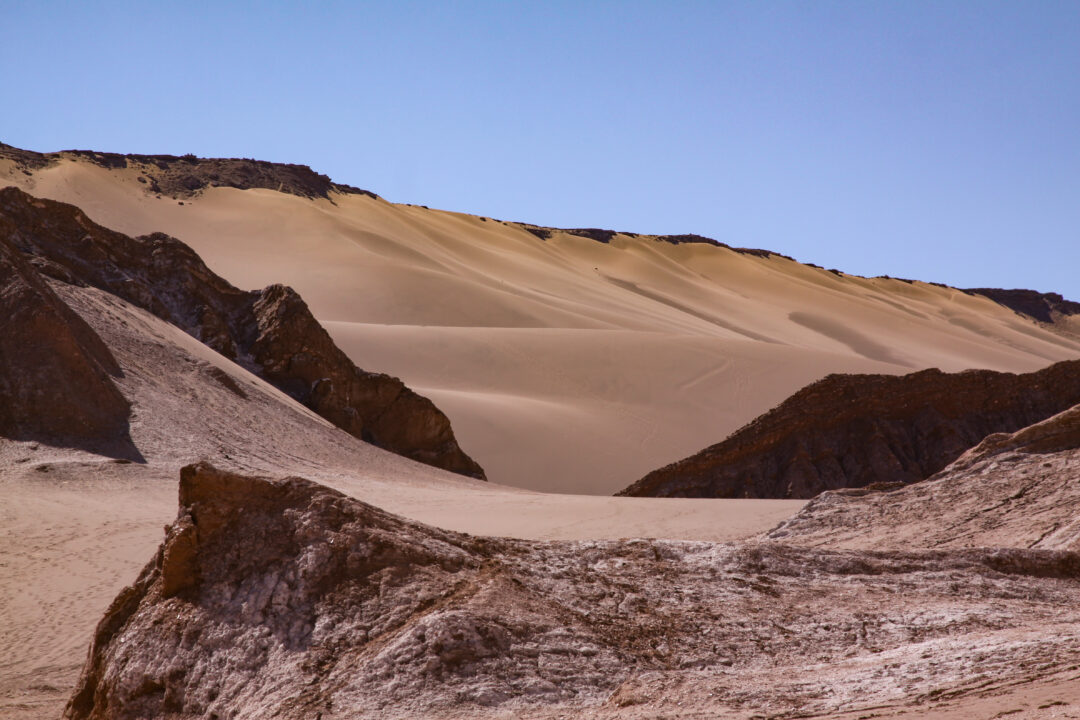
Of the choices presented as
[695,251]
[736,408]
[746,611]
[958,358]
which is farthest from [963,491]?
[695,251]

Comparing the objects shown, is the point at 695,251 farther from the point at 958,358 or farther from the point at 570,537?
the point at 570,537

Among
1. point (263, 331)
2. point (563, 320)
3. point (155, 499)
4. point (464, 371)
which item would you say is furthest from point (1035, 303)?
point (155, 499)

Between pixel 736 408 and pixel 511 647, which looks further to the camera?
pixel 736 408

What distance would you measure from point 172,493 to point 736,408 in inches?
815

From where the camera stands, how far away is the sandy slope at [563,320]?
90.0ft

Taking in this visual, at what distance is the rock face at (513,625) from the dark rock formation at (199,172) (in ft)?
176

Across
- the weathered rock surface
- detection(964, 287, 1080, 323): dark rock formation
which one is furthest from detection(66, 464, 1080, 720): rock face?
detection(964, 287, 1080, 323): dark rock formation

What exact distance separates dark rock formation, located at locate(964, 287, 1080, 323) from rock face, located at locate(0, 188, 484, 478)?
8854 centimetres

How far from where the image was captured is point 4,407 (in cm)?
1430

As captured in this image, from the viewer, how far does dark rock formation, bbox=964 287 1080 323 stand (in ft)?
323

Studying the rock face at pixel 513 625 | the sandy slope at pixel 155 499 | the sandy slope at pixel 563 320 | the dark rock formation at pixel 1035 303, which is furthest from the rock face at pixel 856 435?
the dark rock formation at pixel 1035 303

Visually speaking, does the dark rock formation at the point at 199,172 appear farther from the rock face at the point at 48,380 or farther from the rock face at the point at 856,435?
the rock face at the point at 856,435

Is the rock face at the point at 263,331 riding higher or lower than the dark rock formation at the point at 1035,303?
lower

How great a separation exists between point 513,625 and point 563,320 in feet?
129
